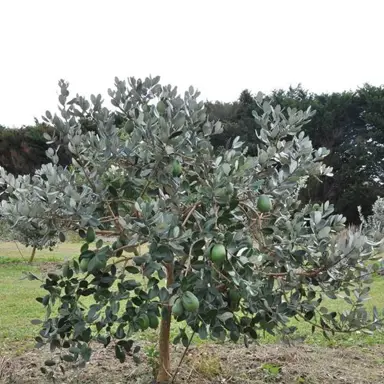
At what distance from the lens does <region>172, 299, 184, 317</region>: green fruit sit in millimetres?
1928

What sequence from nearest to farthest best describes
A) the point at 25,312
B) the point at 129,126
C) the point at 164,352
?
the point at 129,126 → the point at 164,352 → the point at 25,312

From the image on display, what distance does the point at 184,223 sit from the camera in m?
2.40

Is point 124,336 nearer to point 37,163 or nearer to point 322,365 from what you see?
point 322,365

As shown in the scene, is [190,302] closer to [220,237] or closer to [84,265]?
[220,237]

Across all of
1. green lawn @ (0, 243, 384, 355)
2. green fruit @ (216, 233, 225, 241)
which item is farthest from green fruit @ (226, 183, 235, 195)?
green lawn @ (0, 243, 384, 355)

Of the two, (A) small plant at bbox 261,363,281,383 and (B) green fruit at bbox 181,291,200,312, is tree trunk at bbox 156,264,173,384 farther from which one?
(B) green fruit at bbox 181,291,200,312

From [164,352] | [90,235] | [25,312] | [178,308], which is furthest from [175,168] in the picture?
[25,312]

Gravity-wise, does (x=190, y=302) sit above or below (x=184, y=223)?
below

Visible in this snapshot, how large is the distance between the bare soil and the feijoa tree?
76cm

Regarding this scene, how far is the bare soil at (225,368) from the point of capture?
3383 millimetres

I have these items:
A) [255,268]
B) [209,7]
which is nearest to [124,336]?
[255,268]

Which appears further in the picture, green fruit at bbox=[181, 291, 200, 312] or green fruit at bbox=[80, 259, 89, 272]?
green fruit at bbox=[80, 259, 89, 272]

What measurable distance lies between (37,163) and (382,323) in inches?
1126

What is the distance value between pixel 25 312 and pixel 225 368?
4.02 m
